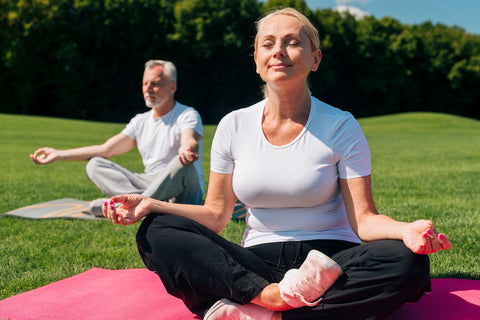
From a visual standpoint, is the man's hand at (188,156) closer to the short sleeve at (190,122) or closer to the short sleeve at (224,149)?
the short sleeve at (190,122)

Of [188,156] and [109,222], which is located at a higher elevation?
[188,156]

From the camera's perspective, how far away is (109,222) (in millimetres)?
5332

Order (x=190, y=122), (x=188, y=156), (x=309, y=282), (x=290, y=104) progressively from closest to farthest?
1. (x=309, y=282)
2. (x=290, y=104)
3. (x=188, y=156)
4. (x=190, y=122)

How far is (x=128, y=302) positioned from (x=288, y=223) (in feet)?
3.43

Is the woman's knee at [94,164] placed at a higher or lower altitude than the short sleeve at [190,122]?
lower

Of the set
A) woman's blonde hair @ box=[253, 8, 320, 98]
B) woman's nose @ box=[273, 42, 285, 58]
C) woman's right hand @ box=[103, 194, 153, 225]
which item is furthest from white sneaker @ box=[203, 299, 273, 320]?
woman's blonde hair @ box=[253, 8, 320, 98]

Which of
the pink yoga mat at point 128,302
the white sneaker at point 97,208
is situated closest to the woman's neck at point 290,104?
the pink yoga mat at point 128,302

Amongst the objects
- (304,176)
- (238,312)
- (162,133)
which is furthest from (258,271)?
(162,133)

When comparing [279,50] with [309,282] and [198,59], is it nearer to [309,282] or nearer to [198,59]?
[309,282]

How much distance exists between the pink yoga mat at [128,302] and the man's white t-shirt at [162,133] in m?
2.08

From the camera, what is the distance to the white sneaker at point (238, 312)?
2395 millimetres

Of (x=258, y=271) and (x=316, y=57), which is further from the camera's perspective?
(x=316, y=57)

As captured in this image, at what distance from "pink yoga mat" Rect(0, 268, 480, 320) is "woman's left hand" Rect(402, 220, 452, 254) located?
0.60 meters

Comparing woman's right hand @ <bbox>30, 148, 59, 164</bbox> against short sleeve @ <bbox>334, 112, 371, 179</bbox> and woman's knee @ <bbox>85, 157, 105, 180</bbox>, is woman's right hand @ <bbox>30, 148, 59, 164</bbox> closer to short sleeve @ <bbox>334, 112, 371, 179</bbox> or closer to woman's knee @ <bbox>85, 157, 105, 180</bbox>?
woman's knee @ <bbox>85, 157, 105, 180</bbox>
